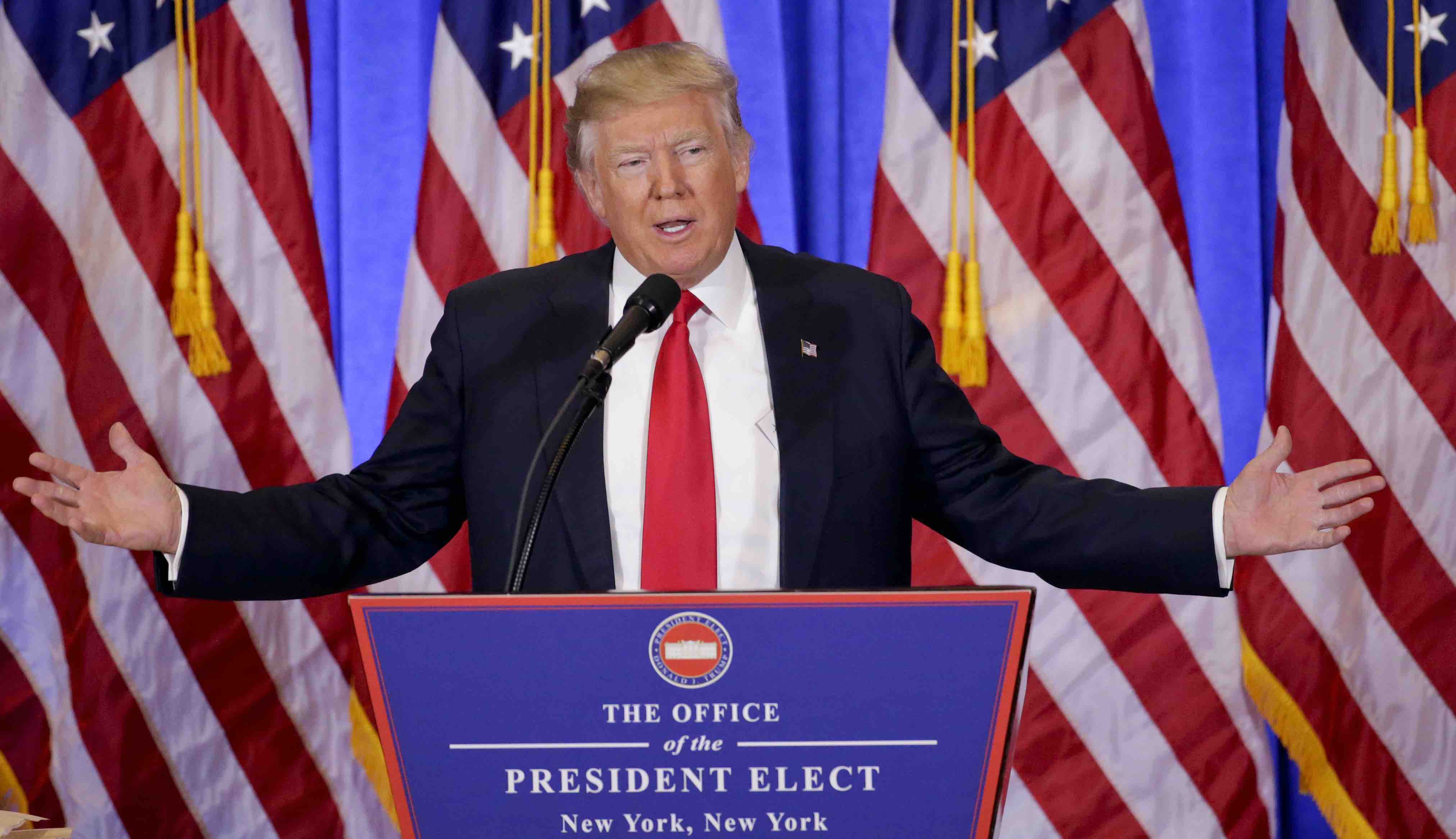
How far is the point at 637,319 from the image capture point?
1343 mm

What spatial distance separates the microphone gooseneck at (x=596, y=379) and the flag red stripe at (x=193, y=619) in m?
1.82

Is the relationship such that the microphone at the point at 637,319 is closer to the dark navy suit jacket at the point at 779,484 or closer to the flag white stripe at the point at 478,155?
the dark navy suit jacket at the point at 779,484

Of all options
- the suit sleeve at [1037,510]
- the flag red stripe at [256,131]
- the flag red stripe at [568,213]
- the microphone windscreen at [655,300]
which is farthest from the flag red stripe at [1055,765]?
the microphone windscreen at [655,300]

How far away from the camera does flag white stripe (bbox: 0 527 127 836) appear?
9.34ft

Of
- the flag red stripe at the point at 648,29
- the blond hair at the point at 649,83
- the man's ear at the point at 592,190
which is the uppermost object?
the flag red stripe at the point at 648,29

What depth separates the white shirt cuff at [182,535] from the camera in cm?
148

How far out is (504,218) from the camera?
3004 millimetres

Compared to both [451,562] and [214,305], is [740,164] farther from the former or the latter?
[214,305]

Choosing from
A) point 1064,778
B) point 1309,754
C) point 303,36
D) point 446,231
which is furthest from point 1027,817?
point 303,36

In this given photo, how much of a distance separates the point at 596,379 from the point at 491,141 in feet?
6.11

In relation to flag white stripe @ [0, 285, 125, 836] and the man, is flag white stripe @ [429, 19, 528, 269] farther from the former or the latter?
the man

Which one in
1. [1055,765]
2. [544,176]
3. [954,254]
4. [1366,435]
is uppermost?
[544,176]

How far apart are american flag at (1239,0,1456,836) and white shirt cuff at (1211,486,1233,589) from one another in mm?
1508

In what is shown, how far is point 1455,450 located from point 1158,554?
5.80 feet
